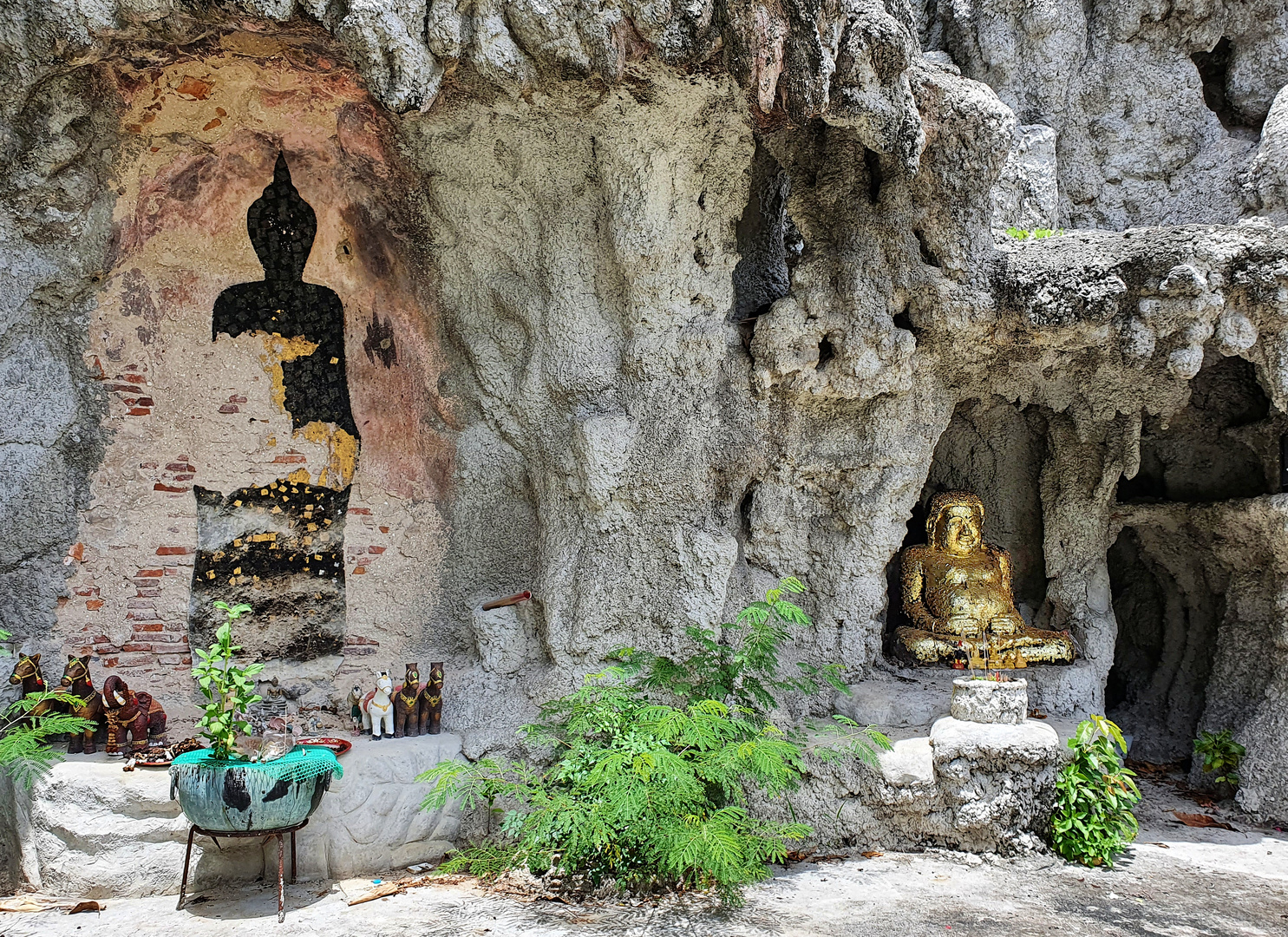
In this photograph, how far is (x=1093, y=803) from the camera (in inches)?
209

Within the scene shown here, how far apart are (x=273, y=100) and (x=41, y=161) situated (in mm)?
1238

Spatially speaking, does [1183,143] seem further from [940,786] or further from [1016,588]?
[940,786]

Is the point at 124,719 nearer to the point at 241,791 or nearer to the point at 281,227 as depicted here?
the point at 241,791

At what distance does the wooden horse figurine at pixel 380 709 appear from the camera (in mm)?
5430

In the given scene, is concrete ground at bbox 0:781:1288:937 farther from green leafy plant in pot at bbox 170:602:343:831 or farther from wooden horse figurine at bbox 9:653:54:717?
wooden horse figurine at bbox 9:653:54:717

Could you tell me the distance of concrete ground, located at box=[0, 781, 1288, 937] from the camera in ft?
14.0

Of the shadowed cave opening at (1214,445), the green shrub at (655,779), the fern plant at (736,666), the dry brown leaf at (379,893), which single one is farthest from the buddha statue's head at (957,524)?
the dry brown leaf at (379,893)

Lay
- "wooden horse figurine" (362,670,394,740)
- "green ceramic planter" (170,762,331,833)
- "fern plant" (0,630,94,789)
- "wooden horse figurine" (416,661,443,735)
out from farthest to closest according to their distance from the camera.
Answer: "wooden horse figurine" (416,661,443,735)
"wooden horse figurine" (362,670,394,740)
"fern plant" (0,630,94,789)
"green ceramic planter" (170,762,331,833)

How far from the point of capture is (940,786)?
17.5 feet

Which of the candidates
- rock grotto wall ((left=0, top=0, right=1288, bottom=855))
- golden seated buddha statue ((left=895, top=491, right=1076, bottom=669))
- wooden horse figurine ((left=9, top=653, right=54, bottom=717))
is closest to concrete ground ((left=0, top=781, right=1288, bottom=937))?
wooden horse figurine ((left=9, top=653, right=54, bottom=717))

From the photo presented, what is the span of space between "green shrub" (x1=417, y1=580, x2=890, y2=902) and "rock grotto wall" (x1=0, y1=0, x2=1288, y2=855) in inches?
19.2

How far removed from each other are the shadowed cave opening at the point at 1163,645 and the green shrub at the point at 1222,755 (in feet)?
1.97

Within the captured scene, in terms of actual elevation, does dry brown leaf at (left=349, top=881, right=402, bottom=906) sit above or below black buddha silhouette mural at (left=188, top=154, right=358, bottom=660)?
below

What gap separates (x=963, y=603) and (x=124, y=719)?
17.1ft
